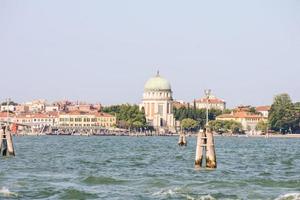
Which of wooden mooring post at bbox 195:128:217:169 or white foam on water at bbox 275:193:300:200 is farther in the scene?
wooden mooring post at bbox 195:128:217:169

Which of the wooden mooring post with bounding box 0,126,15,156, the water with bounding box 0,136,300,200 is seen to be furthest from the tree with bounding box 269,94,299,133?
the water with bounding box 0,136,300,200

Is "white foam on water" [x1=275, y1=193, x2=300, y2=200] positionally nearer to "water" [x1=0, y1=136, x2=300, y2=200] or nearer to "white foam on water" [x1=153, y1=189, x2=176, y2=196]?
"water" [x1=0, y1=136, x2=300, y2=200]

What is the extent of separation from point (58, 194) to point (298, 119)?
169m

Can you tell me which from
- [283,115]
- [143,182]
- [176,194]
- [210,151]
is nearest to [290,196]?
[176,194]

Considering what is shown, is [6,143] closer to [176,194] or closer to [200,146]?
[200,146]

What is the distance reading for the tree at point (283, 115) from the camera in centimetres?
19488

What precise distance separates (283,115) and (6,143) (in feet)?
471

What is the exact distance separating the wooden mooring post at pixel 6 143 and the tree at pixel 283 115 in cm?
14095

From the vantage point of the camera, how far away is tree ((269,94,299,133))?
195 metres

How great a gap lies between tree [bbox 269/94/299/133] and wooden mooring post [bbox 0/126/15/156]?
14095cm

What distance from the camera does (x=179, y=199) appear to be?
99.9 feet

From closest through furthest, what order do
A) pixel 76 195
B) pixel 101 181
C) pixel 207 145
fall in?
1. pixel 76 195
2. pixel 101 181
3. pixel 207 145

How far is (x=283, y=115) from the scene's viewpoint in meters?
195

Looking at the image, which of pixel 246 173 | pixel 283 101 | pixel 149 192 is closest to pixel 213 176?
pixel 246 173
